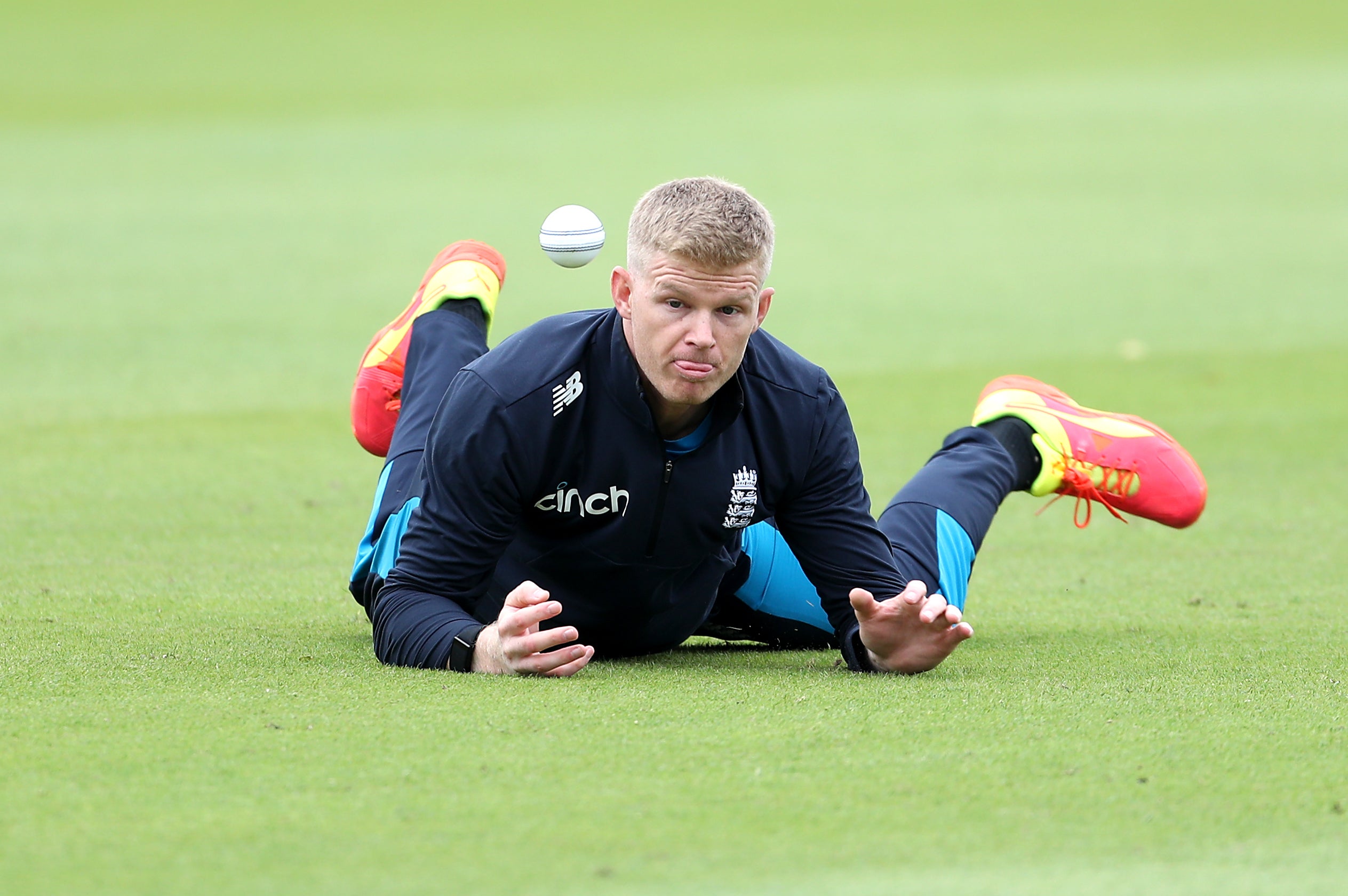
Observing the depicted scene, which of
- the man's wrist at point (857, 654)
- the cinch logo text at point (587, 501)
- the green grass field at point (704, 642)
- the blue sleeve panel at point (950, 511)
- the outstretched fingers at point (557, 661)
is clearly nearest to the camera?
the green grass field at point (704, 642)

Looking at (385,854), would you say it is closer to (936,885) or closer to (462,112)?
(936,885)

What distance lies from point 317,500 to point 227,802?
127 inches

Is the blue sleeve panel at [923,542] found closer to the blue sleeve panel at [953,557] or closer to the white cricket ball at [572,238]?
the blue sleeve panel at [953,557]

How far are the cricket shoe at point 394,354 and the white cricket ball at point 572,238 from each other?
69 cm

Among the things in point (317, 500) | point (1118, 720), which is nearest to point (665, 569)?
point (1118, 720)

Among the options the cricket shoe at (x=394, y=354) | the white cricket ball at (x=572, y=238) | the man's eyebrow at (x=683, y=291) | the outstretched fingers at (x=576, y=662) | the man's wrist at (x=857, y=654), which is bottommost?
the man's wrist at (x=857, y=654)

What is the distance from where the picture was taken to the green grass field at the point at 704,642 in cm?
199

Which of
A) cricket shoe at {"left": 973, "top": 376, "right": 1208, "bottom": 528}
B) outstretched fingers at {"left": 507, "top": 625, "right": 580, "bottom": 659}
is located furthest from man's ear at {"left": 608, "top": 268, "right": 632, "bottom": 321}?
cricket shoe at {"left": 973, "top": 376, "right": 1208, "bottom": 528}

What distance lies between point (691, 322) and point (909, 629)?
2.21 feet

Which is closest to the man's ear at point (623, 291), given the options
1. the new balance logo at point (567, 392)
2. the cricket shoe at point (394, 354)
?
the new balance logo at point (567, 392)

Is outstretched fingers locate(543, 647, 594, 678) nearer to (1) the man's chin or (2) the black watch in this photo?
(2) the black watch

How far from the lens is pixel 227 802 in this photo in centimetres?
206

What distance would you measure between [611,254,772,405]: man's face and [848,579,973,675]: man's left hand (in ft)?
1.47

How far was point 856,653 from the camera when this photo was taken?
2.98 m
